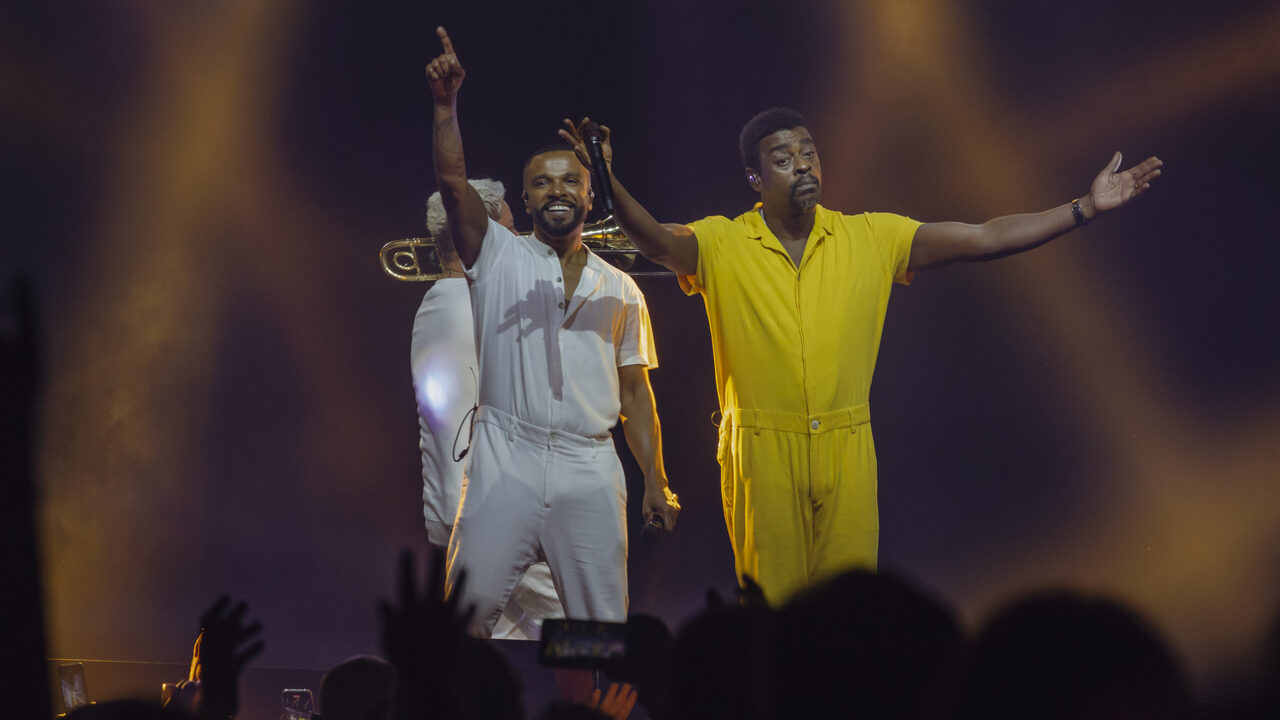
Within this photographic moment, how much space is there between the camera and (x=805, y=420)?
332 centimetres

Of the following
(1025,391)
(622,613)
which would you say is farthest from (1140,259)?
(622,613)

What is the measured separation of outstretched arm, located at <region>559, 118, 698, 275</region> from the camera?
10.6 feet

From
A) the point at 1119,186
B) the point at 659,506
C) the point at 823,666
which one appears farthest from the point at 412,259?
the point at 823,666

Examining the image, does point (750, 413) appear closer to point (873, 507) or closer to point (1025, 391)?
point (873, 507)

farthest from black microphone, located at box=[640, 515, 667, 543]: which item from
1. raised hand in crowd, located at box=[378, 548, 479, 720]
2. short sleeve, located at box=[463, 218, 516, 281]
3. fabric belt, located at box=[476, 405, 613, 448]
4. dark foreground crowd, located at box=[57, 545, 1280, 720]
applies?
raised hand in crowd, located at box=[378, 548, 479, 720]

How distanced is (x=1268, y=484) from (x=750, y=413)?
2.47 metres

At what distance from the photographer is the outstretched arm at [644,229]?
10.6ft

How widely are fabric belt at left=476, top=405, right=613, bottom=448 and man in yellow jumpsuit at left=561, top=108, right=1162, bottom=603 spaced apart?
0.54 m

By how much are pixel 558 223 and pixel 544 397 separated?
64 centimetres

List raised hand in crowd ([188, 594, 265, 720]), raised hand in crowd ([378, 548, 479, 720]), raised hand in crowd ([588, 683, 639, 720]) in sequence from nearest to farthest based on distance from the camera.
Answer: raised hand in crowd ([378, 548, 479, 720]), raised hand in crowd ([188, 594, 265, 720]), raised hand in crowd ([588, 683, 639, 720])

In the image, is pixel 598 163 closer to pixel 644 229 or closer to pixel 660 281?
pixel 644 229

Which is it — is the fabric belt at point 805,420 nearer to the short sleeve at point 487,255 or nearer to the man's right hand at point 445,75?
the short sleeve at point 487,255

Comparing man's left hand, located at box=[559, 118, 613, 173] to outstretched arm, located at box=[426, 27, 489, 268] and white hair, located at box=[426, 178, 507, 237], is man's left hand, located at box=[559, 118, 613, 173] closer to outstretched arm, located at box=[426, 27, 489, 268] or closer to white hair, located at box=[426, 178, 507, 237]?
outstretched arm, located at box=[426, 27, 489, 268]

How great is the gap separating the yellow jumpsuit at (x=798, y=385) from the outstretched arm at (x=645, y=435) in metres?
0.25
